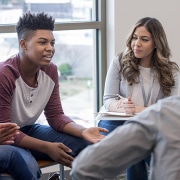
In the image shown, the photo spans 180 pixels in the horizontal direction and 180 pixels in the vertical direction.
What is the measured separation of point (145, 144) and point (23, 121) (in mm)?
1413

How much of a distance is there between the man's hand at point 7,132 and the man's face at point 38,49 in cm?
46

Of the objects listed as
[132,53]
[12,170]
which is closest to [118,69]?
[132,53]

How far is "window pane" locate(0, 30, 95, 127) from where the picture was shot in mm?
3283

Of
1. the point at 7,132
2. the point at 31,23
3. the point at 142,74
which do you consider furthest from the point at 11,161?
the point at 142,74

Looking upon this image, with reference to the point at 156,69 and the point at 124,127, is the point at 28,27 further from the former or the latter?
the point at 124,127

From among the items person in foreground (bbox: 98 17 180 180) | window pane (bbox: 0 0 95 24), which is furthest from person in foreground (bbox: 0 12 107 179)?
window pane (bbox: 0 0 95 24)

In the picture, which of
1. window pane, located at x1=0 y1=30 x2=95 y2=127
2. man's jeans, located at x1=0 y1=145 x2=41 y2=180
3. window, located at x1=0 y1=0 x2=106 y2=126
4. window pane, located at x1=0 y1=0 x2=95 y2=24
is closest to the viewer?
man's jeans, located at x1=0 y1=145 x2=41 y2=180

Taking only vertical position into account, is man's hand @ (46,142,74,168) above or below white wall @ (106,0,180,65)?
below

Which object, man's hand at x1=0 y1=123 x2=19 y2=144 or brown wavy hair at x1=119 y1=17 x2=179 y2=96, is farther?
brown wavy hair at x1=119 y1=17 x2=179 y2=96

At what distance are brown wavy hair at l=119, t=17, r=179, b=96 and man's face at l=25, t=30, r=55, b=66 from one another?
0.63 m

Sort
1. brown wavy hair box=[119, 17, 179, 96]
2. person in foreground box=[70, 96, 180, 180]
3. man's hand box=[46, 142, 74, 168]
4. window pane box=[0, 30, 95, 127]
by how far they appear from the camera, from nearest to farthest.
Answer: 1. person in foreground box=[70, 96, 180, 180]
2. man's hand box=[46, 142, 74, 168]
3. brown wavy hair box=[119, 17, 179, 96]
4. window pane box=[0, 30, 95, 127]

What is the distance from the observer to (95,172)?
41.5 inches

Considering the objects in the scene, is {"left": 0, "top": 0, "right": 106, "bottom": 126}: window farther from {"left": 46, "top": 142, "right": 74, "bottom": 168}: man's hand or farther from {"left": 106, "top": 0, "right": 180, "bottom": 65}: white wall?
{"left": 46, "top": 142, "right": 74, "bottom": 168}: man's hand

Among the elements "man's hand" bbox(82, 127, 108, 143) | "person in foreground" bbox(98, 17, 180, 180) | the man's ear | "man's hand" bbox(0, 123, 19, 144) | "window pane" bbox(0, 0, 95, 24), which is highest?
"window pane" bbox(0, 0, 95, 24)
